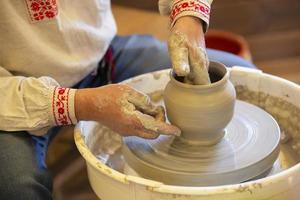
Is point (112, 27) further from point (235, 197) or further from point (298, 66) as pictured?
point (298, 66)

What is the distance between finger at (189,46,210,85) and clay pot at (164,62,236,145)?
26 millimetres

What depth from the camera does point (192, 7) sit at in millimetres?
1297

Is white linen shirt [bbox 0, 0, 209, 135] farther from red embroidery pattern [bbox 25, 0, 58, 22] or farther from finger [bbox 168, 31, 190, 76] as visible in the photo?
finger [bbox 168, 31, 190, 76]

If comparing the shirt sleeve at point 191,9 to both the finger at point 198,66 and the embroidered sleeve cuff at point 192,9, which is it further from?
the finger at point 198,66

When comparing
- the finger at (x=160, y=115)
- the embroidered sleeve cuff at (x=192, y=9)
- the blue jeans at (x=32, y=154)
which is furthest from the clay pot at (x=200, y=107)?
the blue jeans at (x=32, y=154)

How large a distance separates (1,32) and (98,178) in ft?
1.49

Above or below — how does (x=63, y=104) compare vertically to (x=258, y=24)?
above

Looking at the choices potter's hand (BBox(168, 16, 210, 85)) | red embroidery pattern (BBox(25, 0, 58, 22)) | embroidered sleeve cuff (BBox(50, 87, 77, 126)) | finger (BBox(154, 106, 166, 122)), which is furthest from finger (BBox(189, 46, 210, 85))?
red embroidery pattern (BBox(25, 0, 58, 22))

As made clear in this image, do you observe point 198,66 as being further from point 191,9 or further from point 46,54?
point 46,54

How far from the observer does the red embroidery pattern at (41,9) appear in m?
1.31

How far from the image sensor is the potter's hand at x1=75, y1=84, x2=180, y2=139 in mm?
1141

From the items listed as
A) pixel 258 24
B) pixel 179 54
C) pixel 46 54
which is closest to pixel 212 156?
Answer: pixel 179 54

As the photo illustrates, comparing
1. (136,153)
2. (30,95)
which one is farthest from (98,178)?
(30,95)

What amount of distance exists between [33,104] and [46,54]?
19 cm
